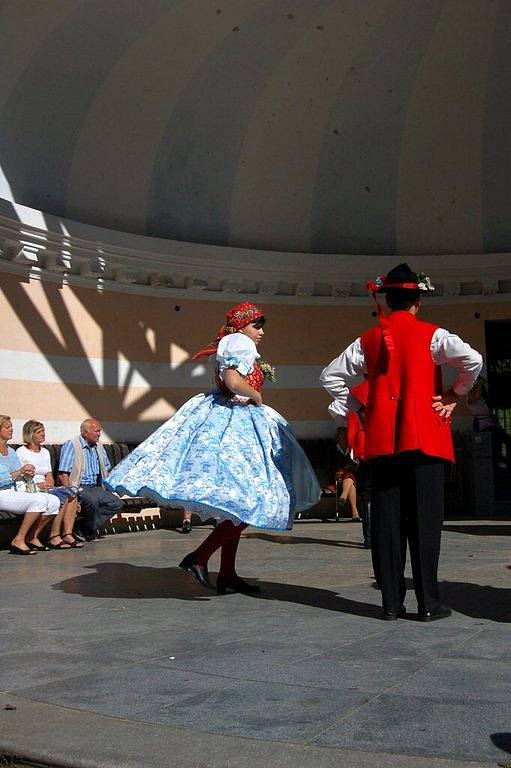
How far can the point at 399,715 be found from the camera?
3.20 meters

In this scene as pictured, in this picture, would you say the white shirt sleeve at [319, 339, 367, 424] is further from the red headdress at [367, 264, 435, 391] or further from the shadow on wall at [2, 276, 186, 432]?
the shadow on wall at [2, 276, 186, 432]

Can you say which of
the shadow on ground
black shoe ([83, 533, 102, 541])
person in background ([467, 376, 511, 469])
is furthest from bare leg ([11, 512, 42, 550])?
person in background ([467, 376, 511, 469])

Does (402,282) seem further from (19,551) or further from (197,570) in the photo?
(19,551)

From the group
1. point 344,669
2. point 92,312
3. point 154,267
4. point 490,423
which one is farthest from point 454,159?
point 344,669

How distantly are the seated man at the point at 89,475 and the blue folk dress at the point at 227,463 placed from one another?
431 centimetres

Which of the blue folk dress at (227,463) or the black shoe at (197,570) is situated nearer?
the blue folk dress at (227,463)

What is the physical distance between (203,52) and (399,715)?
10.4 m

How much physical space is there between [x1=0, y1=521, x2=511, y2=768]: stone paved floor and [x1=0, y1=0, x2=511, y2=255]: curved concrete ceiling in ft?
21.6

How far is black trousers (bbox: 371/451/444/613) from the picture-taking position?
4961mm

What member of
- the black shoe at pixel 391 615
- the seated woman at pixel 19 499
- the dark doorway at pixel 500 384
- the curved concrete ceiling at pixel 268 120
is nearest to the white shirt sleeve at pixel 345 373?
the black shoe at pixel 391 615

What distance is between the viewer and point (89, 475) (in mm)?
10391

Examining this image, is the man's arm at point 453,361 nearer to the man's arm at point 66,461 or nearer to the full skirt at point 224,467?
the full skirt at point 224,467

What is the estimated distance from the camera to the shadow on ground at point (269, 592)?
17.6 feet

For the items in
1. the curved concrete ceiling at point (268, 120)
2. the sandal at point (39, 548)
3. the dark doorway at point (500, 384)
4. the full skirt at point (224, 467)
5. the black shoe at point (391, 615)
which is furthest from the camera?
the dark doorway at point (500, 384)
